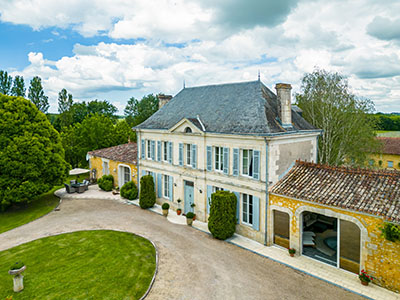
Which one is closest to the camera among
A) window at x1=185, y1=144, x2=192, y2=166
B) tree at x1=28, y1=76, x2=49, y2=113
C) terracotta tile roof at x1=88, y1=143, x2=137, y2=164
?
window at x1=185, y1=144, x2=192, y2=166

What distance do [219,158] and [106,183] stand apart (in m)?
15.0

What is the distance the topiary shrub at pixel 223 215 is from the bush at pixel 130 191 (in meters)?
10.6

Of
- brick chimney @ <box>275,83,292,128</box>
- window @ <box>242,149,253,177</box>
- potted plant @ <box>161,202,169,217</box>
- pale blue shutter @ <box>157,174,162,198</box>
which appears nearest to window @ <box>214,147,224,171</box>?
window @ <box>242,149,253,177</box>

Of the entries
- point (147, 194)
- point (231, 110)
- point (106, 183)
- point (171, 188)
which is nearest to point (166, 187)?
point (171, 188)

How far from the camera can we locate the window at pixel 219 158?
56.7 ft

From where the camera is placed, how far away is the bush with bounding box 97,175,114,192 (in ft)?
89.8

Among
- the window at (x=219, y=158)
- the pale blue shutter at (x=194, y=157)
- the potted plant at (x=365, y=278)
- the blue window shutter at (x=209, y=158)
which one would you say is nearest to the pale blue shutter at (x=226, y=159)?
the window at (x=219, y=158)

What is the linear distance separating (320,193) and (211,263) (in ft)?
20.9

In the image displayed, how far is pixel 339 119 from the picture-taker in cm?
2512

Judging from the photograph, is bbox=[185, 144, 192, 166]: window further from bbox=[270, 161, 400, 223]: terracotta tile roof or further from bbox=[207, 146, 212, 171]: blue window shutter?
bbox=[270, 161, 400, 223]: terracotta tile roof

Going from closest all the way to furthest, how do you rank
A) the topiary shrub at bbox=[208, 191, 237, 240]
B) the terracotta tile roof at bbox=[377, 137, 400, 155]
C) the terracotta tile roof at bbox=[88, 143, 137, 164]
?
1. the topiary shrub at bbox=[208, 191, 237, 240]
2. the terracotta tile roof at bbox=[88, 143, 137, 164]
3. the terracotta tile roof at bbox=[377, 137, 400, 155]

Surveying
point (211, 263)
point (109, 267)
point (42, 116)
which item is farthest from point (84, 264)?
point (42, 116)

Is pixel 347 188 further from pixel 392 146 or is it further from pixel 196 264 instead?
pixel 392 146

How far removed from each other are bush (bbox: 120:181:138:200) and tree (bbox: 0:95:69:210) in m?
5.40
